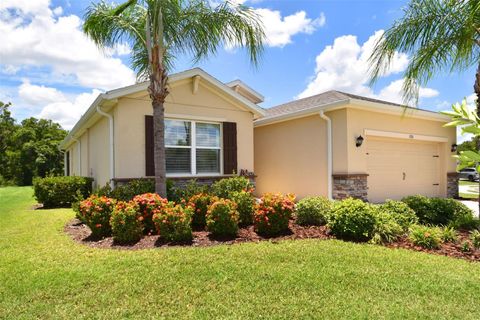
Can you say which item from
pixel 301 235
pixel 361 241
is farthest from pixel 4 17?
pixel 361 241

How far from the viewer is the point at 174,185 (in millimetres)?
9555

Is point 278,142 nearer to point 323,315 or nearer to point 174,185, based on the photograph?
point 174,185

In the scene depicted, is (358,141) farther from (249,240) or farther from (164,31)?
(164,31)

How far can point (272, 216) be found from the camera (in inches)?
248

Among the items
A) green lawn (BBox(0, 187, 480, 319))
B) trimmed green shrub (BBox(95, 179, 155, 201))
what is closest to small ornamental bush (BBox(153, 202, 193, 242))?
green lawn (BBox(0, 187, 480, 319))

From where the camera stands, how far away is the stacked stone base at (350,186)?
10258 millimetres

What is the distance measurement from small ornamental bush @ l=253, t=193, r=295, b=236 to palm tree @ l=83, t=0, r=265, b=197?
2449 mm

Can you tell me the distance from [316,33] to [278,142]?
15.3 feet

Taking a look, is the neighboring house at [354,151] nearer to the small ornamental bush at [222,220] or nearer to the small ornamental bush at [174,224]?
the small ornamental bush at [222,220]

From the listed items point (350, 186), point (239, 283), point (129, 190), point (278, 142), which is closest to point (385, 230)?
point (239, 283)

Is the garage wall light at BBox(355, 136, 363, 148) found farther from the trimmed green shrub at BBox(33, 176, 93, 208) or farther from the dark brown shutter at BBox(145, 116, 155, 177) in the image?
the trimmed green shrub at BBox(33, 176, 93, 208)

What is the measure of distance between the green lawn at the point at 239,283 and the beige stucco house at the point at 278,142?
15.5ft

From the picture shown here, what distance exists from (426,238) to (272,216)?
114 inches

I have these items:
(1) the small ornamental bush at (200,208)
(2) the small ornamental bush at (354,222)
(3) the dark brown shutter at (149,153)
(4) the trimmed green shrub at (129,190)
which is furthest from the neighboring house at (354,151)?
(4) the trimmed green shrub at (129,190)
